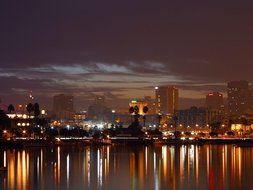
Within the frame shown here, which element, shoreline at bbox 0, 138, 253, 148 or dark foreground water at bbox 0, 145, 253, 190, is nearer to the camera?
dark foreground water at bbox 0, 145, 253, 190

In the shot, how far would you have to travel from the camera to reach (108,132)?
195250mm

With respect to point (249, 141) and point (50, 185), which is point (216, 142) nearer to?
point (249, 141)

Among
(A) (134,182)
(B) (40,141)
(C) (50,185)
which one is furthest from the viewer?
(B) (40,141)

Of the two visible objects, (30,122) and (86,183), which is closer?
(86,183)

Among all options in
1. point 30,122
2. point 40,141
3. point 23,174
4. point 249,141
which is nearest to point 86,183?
point 23,174

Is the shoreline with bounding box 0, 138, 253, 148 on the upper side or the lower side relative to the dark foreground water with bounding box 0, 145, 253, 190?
lower

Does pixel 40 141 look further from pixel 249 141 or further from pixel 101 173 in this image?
pixel 101 173

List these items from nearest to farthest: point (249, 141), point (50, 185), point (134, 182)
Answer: point (50, 185) → point (134, 182) → point (249, 141)

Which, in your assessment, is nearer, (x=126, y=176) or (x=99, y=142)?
(x=126, y=176)

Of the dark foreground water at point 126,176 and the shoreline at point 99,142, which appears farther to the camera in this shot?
the shoreline at point 99,142

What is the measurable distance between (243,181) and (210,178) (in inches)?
166

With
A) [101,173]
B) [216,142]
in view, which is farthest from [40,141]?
[101,173]

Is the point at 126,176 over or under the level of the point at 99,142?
over

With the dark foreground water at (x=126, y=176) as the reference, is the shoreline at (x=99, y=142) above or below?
below
